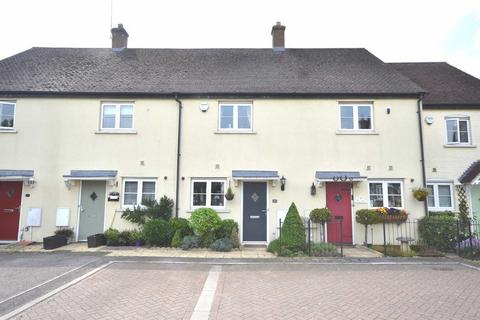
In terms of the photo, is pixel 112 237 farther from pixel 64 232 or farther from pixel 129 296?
pixel 129 296

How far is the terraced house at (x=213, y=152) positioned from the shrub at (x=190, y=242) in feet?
4.46

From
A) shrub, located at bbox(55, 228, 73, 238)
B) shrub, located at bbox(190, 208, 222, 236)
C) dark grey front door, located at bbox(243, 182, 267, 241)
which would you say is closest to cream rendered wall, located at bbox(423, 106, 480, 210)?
dark grey front door, located at bbox(243, 182, 267, 241)

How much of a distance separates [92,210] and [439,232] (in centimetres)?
1328

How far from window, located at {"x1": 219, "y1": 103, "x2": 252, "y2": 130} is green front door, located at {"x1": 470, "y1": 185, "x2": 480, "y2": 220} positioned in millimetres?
10038

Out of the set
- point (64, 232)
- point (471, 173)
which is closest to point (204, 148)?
point (64, 232)

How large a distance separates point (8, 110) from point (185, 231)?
9094mm

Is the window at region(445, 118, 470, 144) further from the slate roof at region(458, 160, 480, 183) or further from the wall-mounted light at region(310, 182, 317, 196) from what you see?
the wall-mounted light at region(310, 182, 317, 196)

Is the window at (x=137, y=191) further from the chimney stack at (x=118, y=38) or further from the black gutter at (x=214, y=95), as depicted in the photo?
the chimney stack at (x=118, y=38)

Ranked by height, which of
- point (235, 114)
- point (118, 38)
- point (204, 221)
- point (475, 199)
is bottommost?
point (204, 221)

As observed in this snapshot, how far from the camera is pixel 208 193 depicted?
1180 cm

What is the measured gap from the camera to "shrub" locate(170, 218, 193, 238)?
10.9 m

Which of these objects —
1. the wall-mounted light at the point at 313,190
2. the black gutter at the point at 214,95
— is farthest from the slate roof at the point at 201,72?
the wall-mounted light at the point at 313,190

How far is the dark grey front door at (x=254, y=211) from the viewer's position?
11578mm

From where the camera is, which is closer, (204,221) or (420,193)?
(204,221)
